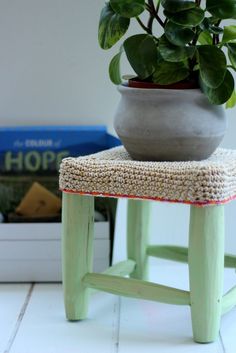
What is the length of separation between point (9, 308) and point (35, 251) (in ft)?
0.45

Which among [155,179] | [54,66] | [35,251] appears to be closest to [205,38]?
[155,179]

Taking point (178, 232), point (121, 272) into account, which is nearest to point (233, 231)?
point (178, 232)

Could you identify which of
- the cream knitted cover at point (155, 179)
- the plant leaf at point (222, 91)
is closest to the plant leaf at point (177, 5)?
the plant leaf at point (222, 91)

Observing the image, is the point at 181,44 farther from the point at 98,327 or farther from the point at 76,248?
the point at 98,327

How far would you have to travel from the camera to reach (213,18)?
3.46 ft

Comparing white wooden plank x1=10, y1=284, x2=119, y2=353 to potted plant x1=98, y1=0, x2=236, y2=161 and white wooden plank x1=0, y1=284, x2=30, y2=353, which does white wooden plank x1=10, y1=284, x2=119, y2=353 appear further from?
potted plant x1=98, y1=0, x2=236, y2=161

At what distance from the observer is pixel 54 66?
4.50 feet

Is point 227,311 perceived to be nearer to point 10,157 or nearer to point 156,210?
point 156,210

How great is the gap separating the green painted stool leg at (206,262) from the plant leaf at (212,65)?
177mm

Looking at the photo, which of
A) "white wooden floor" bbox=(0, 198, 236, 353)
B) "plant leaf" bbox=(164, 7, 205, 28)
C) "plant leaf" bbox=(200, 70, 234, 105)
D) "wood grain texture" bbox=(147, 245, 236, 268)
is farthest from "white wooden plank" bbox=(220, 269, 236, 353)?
"plant leaf" bbox=(164, 7, 205, 28)

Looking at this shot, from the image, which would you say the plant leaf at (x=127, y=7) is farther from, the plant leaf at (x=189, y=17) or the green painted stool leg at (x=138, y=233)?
the green painted stool leg at (x=138, y=233)

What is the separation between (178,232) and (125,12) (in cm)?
54

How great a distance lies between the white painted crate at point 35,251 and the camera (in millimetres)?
1300

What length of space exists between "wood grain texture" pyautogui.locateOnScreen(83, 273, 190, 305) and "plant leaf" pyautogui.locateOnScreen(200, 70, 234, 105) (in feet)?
0.93
